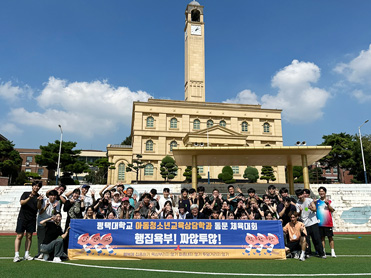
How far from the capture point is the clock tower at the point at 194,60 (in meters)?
50.7

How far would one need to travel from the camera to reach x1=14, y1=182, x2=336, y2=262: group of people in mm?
6520

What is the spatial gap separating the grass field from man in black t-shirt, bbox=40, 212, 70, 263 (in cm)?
28

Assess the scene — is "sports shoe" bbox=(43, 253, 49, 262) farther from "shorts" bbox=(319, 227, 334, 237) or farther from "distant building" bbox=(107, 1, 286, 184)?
"distant building" bbox=(107, 1, 286, 184)

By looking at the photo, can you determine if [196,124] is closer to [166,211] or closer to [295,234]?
[166,211]

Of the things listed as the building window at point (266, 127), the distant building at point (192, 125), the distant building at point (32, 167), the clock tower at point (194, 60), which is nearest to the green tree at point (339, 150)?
the distant building at point (192, 125)

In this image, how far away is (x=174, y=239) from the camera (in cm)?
670

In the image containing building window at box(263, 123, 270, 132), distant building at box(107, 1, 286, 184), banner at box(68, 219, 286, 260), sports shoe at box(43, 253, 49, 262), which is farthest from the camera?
building window at box(263, 123, 270, 132)

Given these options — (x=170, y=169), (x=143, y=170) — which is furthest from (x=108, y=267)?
(x=143, y=170)

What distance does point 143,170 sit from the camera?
4397cm

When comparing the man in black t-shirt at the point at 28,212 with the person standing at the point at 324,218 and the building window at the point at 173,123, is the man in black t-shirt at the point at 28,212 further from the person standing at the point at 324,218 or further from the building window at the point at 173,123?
the building window at the point at 173,123

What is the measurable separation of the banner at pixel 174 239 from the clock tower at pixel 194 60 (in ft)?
146

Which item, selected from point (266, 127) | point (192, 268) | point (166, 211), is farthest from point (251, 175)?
point (192, 268)

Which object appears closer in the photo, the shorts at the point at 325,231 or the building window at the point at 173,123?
the shorts at the point at 325,231

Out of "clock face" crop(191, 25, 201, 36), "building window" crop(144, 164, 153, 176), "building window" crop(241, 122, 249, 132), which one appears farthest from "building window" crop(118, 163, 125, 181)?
"clock face" crop(191, 25, 201, 36)
